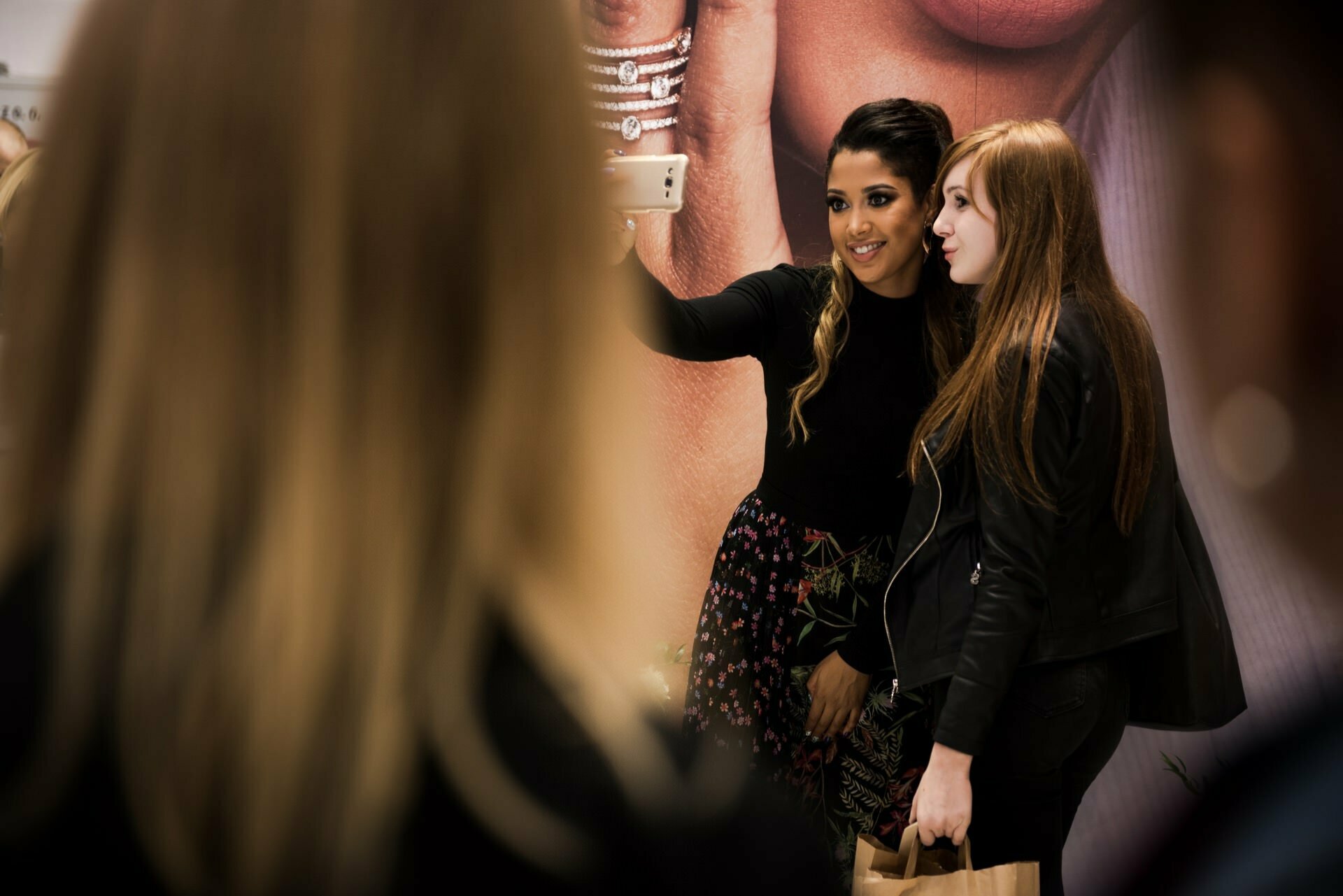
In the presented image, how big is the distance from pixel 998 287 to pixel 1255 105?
112 cm

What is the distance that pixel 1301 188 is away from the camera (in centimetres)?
235

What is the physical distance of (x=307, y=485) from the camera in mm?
499

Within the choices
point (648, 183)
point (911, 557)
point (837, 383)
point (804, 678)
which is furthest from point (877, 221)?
point (804, 678)

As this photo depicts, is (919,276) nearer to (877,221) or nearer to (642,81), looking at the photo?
(877,221)

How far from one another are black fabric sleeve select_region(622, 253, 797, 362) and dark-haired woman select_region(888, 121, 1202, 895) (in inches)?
16.1

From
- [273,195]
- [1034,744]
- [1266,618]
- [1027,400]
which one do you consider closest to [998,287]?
[1027,400]

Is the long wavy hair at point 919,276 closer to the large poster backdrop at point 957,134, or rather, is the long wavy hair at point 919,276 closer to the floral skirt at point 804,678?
the floral skirt at point 804,678

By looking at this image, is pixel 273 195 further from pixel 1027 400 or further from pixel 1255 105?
pixel 1255 105

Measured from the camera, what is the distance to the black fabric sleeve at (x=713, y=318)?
6.44ft

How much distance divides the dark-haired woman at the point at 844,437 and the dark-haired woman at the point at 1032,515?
17 cm

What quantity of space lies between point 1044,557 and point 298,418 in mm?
1416

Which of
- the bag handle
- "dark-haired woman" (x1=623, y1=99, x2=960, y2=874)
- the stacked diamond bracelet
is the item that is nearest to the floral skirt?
"dark-haired woman" (x1=623, y1=99, x2=960, y2=874)

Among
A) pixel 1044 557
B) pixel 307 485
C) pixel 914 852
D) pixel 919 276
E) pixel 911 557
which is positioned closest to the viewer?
pixel 307 485

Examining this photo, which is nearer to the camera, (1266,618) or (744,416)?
(1266,618)
